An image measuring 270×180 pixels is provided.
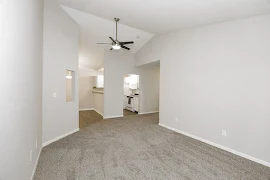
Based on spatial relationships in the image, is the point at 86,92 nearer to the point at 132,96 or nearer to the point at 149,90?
the point at 132,96

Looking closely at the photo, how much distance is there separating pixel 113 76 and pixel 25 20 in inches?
180

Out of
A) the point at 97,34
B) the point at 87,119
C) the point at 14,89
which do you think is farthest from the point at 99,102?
the point at 14,89

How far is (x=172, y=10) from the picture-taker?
312 centimetres

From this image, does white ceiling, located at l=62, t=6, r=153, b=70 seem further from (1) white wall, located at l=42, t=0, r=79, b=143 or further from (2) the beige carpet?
(2) the beige carpet

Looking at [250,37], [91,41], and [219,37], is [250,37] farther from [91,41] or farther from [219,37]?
[91,41]

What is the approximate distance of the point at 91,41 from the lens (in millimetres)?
5500

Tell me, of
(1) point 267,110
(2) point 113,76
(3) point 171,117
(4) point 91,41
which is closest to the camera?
(1) point 267,110

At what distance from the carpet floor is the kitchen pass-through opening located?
12.2 feet

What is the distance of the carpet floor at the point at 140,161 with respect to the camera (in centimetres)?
229

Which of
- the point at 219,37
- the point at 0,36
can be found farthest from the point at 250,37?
the point at 0,36

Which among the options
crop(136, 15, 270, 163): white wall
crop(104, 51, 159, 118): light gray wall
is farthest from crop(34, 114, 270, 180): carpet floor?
crop(104, 51, 159, 118): light gray wall

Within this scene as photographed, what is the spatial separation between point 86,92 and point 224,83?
282 inches

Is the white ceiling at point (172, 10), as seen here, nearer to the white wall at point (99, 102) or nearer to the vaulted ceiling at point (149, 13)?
the vaulted ceiling at point (149, 13)

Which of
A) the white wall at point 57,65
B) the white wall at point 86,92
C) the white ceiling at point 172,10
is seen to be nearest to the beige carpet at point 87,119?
the white wall at point 57,65
